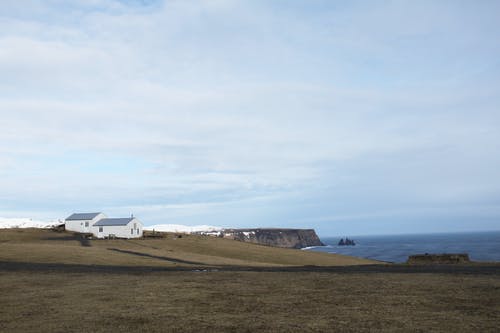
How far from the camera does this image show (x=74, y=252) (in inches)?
1816

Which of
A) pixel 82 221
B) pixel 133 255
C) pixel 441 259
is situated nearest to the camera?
pixel 441 259

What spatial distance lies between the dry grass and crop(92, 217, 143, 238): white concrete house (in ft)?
202

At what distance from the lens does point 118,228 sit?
281ft

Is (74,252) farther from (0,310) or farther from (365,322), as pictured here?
(365,322)

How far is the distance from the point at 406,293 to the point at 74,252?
36.2 m

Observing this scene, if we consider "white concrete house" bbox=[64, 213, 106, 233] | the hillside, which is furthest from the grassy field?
"white concrete house" bbox=[64, 213, 106, 233]

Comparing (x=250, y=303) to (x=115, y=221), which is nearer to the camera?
(x=250, y=303)

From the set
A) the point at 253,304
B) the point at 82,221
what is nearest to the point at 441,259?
the point at 253,304

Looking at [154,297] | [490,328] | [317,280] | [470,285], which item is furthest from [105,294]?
[470,285]

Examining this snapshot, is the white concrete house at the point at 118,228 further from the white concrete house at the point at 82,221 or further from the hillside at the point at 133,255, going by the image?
the hillside at the point at 133,255

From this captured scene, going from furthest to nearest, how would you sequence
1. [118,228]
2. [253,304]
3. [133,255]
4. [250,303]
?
[118,228]
[133,255]
[250,303]
[253,304]

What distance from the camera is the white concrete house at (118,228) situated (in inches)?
3366

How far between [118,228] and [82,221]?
29.8 ft

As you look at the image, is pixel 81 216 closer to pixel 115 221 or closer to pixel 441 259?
pixel 115 221
